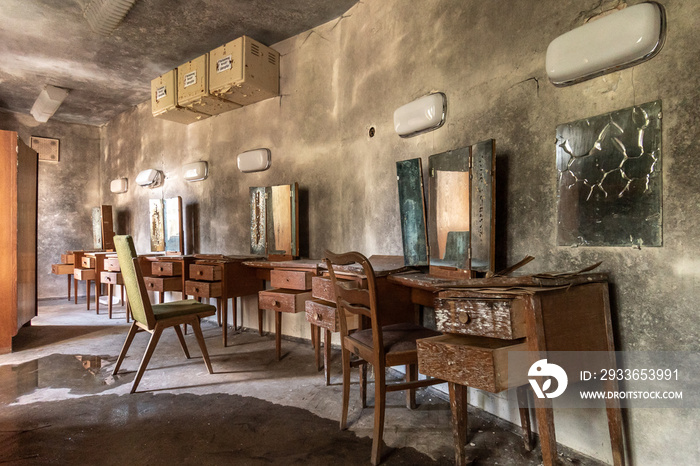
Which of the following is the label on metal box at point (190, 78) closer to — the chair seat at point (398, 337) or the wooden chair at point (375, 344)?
the wooden chair at point (375, 344)

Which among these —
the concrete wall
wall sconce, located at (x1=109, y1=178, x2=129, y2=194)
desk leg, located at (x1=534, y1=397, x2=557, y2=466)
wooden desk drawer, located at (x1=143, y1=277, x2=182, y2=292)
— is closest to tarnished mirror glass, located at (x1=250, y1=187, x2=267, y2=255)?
wooden desk drawer, located at (x1=143, y1=277, x2=182, y2=292)

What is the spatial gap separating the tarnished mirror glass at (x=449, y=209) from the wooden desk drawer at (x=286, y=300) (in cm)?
121

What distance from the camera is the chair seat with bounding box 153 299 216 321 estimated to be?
9.06ft

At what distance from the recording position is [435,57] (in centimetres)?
266

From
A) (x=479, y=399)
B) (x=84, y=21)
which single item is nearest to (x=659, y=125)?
(x=479, y=399)

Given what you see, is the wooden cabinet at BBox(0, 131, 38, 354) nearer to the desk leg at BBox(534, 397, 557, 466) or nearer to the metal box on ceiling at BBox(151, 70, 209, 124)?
the metal box on ceiling at BBox(151, 70, 209, 124)

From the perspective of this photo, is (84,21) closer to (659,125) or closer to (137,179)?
(137,179)

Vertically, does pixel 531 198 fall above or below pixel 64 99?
below

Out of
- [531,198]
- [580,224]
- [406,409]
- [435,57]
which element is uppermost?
[435,57]

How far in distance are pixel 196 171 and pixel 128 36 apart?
167 centimetres

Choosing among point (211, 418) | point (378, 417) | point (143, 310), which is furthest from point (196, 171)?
point (378, 417)

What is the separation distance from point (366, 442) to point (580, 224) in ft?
5.15

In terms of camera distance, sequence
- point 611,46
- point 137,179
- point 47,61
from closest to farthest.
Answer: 1. point 611,46
2. point 47,61
3. point 137,179

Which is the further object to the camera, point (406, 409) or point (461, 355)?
point (406, 409)
